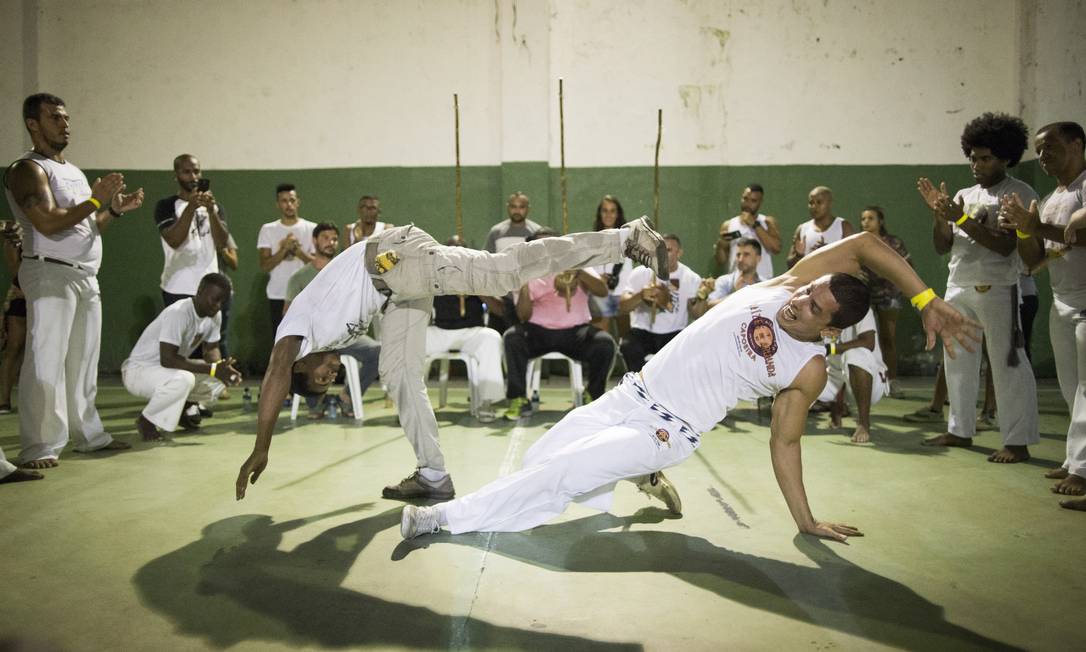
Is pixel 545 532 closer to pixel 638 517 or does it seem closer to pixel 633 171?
pixel 638 517

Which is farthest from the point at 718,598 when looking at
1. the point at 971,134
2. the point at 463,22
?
the point at 463,22

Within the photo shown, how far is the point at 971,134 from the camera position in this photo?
4.70 metres

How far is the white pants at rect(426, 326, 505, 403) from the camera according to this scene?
6195mm

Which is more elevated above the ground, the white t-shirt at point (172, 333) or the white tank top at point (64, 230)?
the white tank top at point (64, 230)

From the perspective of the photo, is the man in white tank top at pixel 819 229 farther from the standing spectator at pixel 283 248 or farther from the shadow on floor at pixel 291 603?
the shadow on floor at pixel 291 603

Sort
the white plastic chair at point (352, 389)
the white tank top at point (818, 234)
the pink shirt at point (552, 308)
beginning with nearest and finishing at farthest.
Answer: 1. the white plastic chair at point (352, 389)
2. the pink shirt at point (552, 308)
3. the white tank top at point (818, 234)

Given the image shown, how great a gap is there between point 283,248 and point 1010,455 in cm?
585

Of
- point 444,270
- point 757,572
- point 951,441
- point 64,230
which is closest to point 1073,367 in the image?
point 951,441

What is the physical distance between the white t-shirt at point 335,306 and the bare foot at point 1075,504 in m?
3.24

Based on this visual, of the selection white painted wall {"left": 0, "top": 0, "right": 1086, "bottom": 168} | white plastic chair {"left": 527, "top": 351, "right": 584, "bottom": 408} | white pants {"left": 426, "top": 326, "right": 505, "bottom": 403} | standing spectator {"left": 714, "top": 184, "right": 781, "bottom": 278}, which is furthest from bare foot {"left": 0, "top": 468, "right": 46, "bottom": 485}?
standing spectator {"left": 714, "top": 184, "right": 781, "bottom": 278}

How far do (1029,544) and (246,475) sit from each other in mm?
3071

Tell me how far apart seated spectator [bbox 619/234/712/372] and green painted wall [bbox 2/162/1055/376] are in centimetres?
228

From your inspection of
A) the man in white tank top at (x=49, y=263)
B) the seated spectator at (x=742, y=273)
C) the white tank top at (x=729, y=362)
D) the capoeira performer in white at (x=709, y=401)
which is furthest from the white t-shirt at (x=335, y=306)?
the seated spectator at (x=742, y=273)

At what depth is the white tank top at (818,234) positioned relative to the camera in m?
6.78
